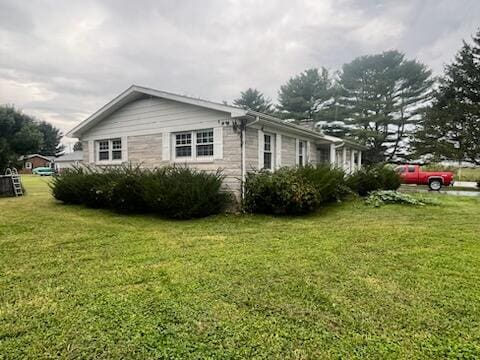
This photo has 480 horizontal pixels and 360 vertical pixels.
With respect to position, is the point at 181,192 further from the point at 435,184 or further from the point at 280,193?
the point at 435,184

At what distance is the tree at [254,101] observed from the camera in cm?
3544

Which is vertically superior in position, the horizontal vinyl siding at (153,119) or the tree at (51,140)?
the tree at (51,140)

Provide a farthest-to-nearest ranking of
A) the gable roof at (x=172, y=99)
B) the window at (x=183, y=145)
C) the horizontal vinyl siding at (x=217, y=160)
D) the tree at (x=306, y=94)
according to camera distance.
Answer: the tree at (x=306, y=94) < the window at (x=183, y=145) < the horizontal vinyl siding at (x=217, y=160) < the gable roof at (x=172, y=99)

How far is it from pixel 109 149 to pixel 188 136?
4480 millimetres

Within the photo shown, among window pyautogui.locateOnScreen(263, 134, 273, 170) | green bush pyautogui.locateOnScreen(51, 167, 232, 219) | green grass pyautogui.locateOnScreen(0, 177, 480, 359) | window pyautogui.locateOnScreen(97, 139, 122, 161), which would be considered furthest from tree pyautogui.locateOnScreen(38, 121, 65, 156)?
green grass pyautogui.locateOnScreen(0, 177, 480, 359)

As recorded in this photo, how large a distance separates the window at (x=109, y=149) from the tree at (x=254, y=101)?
25.0 meters

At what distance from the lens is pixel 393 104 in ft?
94.1

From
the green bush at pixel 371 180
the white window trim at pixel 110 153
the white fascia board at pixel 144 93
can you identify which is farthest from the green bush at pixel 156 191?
the green bush at pixel 371 180

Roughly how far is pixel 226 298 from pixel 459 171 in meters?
33.8

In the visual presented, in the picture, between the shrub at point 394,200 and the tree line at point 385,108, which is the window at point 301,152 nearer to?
the shrub at point 394,200

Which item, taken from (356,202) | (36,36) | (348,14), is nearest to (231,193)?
(356,202)

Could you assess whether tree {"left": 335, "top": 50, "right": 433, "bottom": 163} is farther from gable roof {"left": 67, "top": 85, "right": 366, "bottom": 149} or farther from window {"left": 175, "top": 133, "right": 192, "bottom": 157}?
window {"left": 175, "top": 133, "right": 192, "bottom": 157}

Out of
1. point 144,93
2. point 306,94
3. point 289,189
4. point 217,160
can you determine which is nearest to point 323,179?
point 289,189

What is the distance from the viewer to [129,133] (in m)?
11.2
